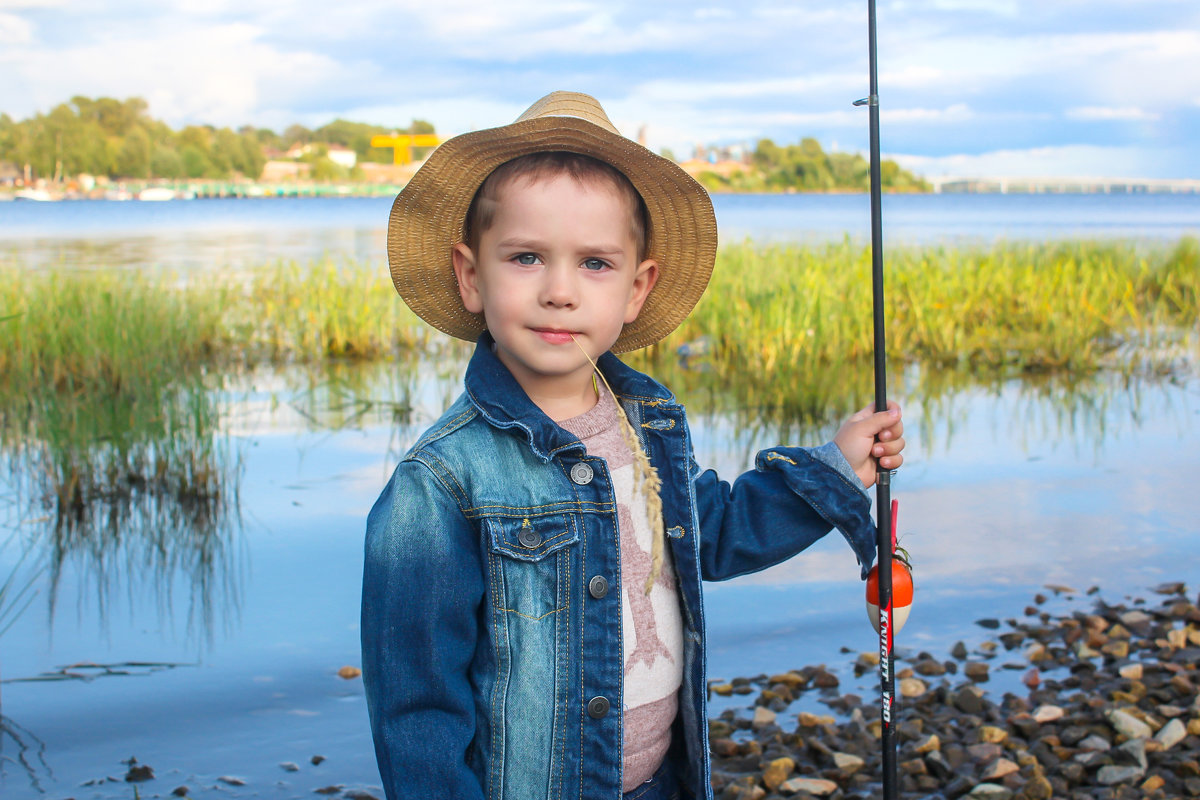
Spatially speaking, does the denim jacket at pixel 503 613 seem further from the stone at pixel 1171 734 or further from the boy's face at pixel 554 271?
the stone at pixel 1171 734

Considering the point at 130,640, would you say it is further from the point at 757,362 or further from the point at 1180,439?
the point at 1180,439

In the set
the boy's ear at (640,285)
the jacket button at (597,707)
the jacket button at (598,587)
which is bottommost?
the jacket button at (597,707)

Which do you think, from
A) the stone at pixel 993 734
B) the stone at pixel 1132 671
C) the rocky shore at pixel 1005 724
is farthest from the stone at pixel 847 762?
the stone at pixel 1132 671

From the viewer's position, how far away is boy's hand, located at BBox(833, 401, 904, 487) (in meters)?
2.02

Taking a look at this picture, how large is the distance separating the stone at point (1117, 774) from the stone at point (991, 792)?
27 centimetres

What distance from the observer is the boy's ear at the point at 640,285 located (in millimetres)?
2027

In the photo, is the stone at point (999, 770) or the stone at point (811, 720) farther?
the stone at point (811, 720)

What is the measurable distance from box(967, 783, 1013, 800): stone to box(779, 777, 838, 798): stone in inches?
14.3

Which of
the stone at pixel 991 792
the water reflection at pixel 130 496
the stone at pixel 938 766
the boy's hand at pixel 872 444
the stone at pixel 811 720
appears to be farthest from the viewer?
the water reflection at pixel 130 496

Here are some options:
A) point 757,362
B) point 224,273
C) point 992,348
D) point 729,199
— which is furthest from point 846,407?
point 729,199

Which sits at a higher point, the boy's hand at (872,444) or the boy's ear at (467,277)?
the boy's ear at (467,277)

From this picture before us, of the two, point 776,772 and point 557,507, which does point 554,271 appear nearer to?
point 557,507

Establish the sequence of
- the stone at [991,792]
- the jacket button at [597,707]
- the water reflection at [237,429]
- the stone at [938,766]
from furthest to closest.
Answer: the water reflection at [237,429], the stone at [938,766], the stone at [991,792], the jacket button at [597,707]

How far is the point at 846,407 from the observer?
7.11 m
